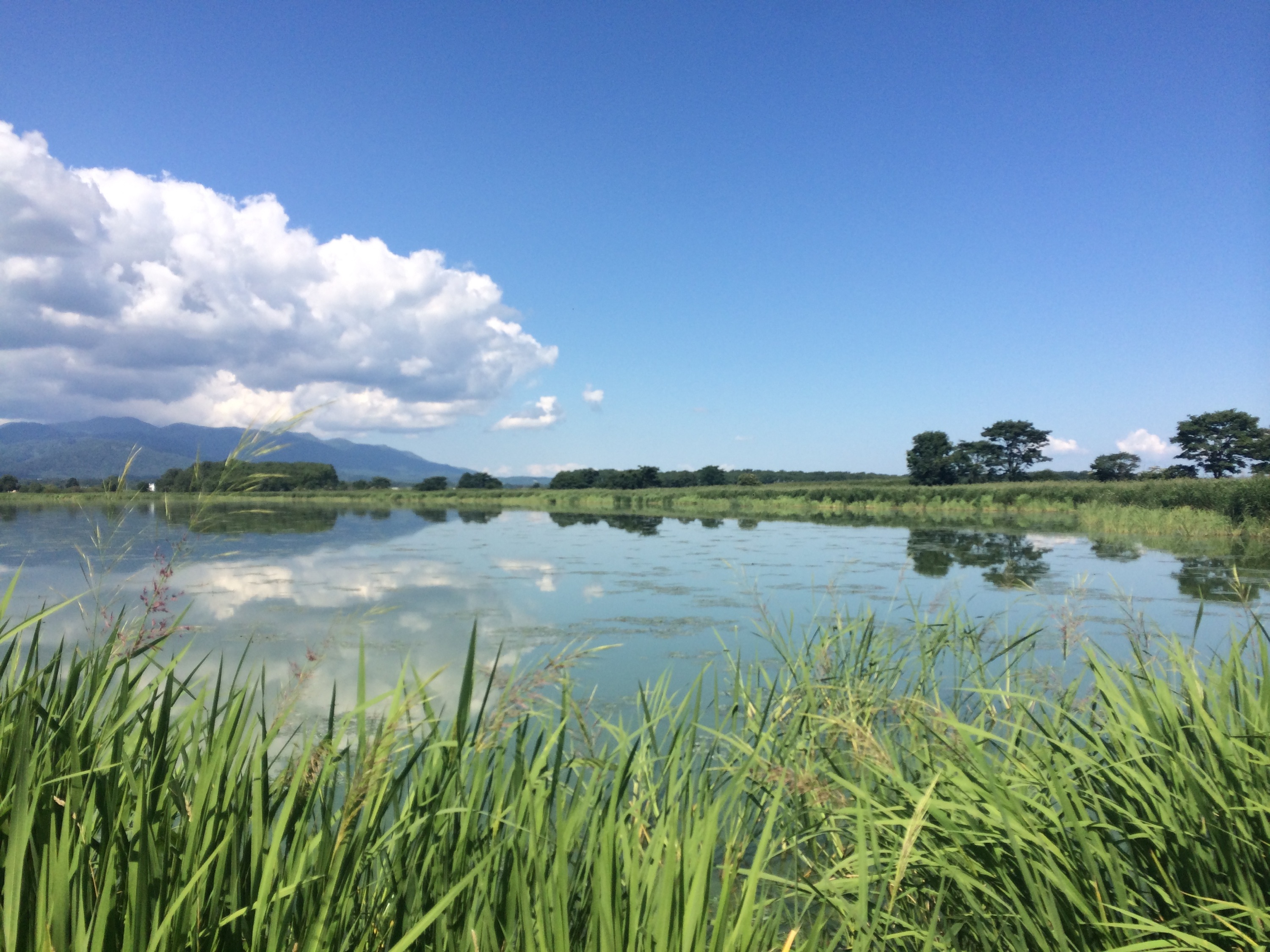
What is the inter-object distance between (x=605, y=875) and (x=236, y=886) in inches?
23.2

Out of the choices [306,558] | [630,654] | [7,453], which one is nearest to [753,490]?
[306,558]

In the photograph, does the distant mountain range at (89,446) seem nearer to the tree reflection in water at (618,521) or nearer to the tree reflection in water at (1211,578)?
the tree reflection in water at (618,521)

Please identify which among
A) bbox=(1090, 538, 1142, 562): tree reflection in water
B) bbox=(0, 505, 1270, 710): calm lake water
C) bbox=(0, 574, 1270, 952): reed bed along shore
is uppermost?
bbox=(0, 574, 1270, 952): reed bed along shore

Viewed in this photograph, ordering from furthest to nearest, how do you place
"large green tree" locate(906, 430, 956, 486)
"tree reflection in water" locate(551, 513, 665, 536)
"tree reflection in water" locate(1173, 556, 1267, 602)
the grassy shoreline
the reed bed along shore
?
1. "large green tree" locate(906, 430, 956, 486)
2. "tree reflection in water" locate(551, 513, 665, 536)
3. the grassy shoreline
4. "tree reflection in water" locate(1173, 556, 1267, 602)
5. the reed bed along shore

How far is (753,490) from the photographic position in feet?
118

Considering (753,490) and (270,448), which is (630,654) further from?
(753,490)

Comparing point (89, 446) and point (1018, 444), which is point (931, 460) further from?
point (89, 446)

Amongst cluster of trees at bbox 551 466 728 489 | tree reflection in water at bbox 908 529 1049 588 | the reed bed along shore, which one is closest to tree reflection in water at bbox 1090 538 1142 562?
tree reflection in water at bbox 908 529 1049 588

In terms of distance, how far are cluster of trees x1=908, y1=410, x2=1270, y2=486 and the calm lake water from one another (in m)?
18.6

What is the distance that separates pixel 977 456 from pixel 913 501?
27.3m

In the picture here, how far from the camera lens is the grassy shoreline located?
54.6 ft

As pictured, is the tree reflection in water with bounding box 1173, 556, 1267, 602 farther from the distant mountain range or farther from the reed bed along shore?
the distant mountain range

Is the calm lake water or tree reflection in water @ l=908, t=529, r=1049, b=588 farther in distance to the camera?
tree reflection in water @ l=908, t=529, r=1049, b=588

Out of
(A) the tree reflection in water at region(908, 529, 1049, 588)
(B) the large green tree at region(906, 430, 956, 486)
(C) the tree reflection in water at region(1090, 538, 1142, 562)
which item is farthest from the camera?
(B) the large green tree at region(906, 430, 956, 486)
